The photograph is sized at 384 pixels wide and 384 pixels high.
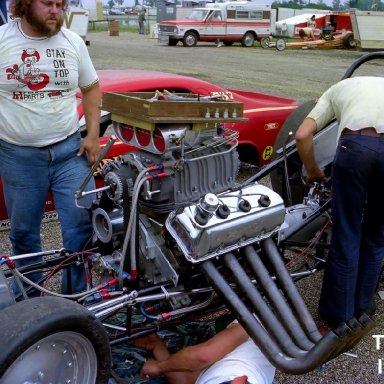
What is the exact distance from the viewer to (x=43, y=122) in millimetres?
2891

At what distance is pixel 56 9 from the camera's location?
2758mm

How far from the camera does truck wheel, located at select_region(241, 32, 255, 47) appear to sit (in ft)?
91.7

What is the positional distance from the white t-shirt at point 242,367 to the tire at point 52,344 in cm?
45

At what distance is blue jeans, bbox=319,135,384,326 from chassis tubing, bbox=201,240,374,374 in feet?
1.61

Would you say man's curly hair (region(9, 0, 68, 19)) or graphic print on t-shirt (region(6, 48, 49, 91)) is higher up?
man's curly hair (region(9, 0, 68, 19))

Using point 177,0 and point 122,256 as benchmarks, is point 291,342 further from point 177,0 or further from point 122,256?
point 177,0

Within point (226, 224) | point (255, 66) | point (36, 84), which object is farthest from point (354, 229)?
point (255, 66)

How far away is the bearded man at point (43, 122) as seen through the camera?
2793 mm

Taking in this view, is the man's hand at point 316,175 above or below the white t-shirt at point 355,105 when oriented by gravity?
below

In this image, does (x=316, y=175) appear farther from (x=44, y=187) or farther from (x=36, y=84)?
(x=36, y=84)

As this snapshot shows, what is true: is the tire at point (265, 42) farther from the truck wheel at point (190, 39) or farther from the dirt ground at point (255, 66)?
the truck wheel at point (190, 39)

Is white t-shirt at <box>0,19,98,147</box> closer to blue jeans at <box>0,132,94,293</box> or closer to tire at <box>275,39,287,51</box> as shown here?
blue jeans at <box>0,132,94,293</box>

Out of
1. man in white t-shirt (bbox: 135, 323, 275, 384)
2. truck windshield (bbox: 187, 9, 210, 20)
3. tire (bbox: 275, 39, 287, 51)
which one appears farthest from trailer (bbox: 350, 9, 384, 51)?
man in white t-shirt (bbox: 135, 323, 275, 384)

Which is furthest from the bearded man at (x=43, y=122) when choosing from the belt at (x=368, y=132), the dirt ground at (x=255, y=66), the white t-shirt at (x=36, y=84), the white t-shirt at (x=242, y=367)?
the dirt ground at (x=255, y=66)
